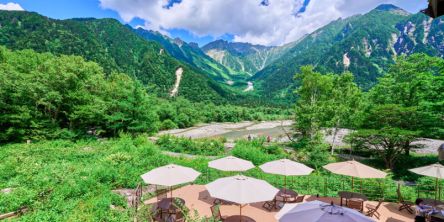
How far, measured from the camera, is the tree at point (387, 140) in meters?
21.6

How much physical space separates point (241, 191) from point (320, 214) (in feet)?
8.43

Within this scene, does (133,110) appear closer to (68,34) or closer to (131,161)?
(131,161)

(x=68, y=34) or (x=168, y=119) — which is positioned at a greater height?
(x=68, y=34)

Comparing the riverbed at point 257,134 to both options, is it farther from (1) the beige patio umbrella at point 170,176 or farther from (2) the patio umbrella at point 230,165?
(1) the beige patio umbrella at point 170,176

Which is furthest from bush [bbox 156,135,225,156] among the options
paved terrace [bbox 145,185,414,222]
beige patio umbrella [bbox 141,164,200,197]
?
beige patio umbrella [bbox 141,164,200,197]

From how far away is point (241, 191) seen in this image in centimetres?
728

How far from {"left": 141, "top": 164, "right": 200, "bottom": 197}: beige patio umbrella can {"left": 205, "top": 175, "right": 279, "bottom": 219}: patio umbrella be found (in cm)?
143

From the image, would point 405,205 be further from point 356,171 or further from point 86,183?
point 86,183

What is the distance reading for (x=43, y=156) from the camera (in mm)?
17156

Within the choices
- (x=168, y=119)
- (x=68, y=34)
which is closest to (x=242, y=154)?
(x=168, y=119)

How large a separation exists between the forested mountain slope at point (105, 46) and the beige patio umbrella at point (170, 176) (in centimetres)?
11021

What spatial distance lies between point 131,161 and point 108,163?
137 centimetres

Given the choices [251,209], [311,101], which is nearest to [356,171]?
[251,209]

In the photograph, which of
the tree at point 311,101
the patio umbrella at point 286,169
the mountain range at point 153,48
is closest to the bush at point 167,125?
the tree at point 311,101
